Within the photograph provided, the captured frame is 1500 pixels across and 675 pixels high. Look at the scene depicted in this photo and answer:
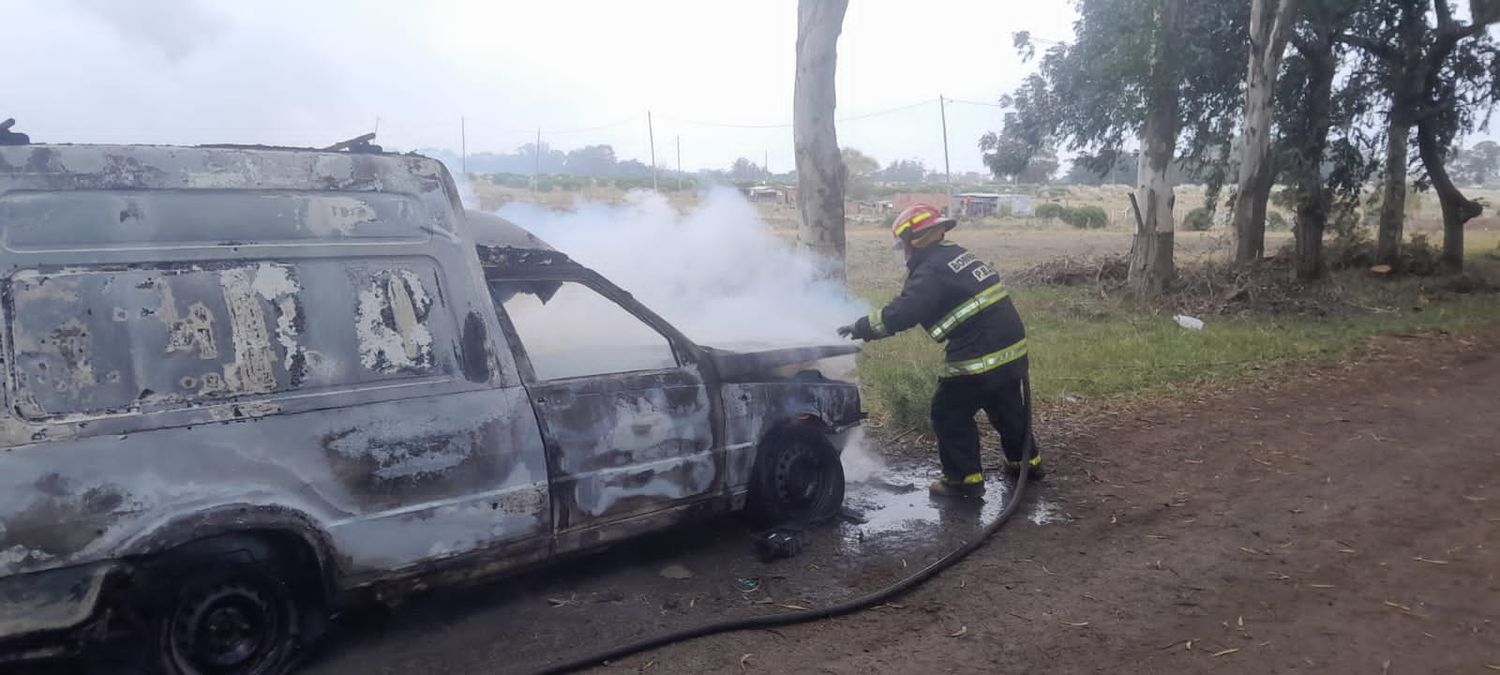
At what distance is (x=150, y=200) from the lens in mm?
3354

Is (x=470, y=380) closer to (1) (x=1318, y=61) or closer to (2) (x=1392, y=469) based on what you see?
(2) (x=1392, y=469)

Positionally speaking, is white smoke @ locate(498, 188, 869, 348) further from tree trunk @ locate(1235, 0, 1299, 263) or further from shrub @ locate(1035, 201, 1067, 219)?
shrub @ locate(1035, 201, 1067, 219)

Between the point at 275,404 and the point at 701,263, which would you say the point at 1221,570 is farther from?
the point at 275,404

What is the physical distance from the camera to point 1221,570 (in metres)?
4.70

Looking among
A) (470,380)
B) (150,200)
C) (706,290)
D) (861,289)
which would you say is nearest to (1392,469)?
(706,290)

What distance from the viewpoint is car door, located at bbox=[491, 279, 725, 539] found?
13.6 ft

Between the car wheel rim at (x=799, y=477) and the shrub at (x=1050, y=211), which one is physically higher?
the shrub at (x=1050, y=211)

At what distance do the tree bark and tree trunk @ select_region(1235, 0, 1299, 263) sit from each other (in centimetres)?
104

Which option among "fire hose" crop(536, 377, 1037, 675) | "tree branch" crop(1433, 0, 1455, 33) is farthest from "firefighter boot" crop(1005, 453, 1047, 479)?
"tree branch" crop(1433, 0, 1455, 33)

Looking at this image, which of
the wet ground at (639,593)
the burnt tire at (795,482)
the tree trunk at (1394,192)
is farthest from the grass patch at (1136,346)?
the tree trunk at (1394,192)

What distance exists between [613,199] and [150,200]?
171 inches

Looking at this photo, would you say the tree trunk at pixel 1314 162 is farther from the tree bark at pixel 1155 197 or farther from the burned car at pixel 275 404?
the burned car at pixel 275 404

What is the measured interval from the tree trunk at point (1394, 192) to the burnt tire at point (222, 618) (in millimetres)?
19848

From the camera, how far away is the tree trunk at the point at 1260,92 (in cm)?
1338
